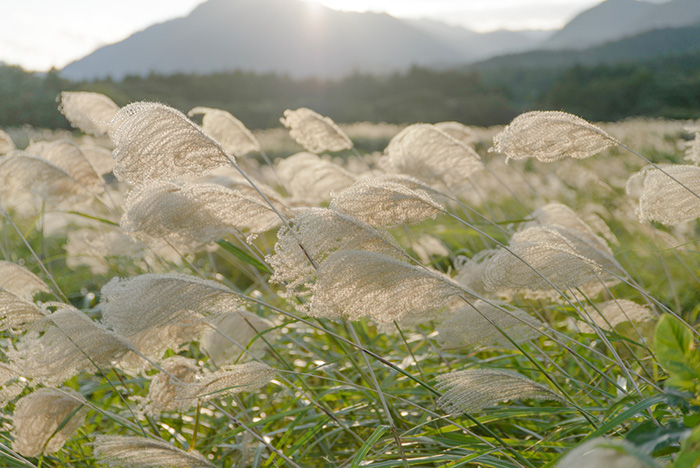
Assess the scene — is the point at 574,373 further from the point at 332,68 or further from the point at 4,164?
the point at 332,68

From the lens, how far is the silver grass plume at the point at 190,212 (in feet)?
Result: 5.38

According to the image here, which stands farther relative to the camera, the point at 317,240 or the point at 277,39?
the point at 277,39

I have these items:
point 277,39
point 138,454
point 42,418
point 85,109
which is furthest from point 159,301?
point 277,39

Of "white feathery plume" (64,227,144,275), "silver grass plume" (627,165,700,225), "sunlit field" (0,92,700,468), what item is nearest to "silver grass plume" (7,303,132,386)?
"sunlit field" (0,92,700,468)

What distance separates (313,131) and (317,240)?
181 centimetres

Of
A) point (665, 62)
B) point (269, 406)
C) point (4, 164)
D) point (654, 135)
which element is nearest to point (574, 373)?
point (269, 406)

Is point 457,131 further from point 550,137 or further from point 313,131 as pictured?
point 550,137

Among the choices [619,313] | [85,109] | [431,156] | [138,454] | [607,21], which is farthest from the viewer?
[607,21]

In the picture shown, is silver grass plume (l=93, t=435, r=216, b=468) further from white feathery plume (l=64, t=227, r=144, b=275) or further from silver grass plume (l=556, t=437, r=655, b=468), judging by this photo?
white feathery plume (l=64, t=227, r=144, b=275)

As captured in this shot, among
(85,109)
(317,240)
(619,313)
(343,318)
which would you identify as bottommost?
(619,313)

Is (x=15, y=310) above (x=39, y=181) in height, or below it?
below

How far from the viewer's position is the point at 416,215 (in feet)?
5.19

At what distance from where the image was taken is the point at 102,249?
3561mm

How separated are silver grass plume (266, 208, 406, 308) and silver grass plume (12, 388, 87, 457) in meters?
0.86
